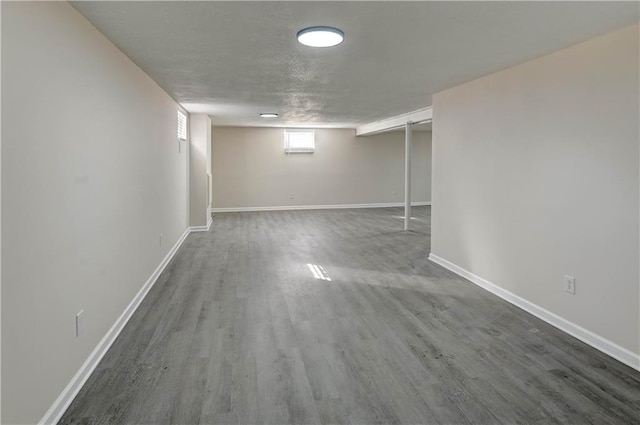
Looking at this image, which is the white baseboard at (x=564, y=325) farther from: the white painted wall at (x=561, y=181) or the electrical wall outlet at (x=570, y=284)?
the electrical wall outlet at (x=570, y=284)

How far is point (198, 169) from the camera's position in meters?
7.47

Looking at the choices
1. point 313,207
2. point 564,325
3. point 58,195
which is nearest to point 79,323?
point 58,195

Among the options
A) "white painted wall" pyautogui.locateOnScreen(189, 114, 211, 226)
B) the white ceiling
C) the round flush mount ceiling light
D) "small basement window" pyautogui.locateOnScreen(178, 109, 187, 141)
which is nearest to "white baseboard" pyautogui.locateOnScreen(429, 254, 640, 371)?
the white ceiling

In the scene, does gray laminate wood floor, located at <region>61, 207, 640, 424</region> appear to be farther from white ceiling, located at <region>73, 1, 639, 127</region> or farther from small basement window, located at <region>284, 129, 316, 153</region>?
small basement window, located at <region>284, 129, 316, 153</region>

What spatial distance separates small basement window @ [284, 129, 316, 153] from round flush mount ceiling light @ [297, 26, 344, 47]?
7713 mm

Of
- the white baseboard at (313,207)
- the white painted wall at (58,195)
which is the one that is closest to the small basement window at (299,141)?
the white baseboard at (313,207)

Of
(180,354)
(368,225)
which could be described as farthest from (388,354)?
(368,225)

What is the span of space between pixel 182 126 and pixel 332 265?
3375 millimetres

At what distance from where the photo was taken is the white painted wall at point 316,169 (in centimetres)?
1017

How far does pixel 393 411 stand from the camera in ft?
6.84

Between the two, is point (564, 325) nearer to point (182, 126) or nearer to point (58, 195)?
point (58, 195)

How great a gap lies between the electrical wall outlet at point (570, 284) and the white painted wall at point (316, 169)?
26.5 ft

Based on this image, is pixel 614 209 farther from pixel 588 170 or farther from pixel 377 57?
pixel 377 57

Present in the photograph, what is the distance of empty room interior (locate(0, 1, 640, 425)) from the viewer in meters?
1.98
